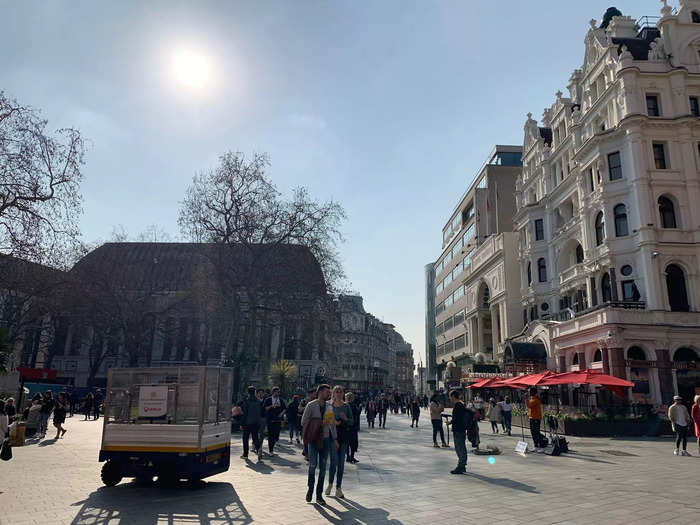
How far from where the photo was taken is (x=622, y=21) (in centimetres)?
3806

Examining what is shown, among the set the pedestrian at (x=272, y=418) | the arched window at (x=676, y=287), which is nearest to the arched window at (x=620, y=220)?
the arched window at (x=676, y=287)

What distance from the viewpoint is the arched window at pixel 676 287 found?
31.2 meters

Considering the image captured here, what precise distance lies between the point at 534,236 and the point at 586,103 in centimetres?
1163

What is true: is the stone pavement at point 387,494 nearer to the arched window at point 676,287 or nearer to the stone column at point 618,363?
the stone column at point 618,363

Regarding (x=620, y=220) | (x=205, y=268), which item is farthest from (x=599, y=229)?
(x=205, y=268)

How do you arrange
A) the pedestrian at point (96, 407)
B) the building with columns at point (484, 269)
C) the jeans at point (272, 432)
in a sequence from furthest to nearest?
the building with columns at point (484, 269), the pedestrian at point (96, 407), the jeans at point (272, 432)

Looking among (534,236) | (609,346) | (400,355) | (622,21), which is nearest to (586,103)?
(622,21)

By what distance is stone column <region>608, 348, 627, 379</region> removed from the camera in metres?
29.0

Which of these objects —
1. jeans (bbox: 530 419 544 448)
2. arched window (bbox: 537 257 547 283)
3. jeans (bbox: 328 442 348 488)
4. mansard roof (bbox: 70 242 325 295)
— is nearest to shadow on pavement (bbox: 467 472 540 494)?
jeans (bbox: 328 442 348 488)

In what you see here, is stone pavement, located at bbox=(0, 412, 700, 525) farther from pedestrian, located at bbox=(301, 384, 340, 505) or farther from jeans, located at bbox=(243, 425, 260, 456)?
jeans, located at bbox=(243, 425, 260, 456)

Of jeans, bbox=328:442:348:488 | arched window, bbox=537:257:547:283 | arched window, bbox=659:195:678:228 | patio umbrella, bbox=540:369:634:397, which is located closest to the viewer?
jeans, bbox=328:442:348:488

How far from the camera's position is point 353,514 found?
769cm

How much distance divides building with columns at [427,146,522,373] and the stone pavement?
3649 cm

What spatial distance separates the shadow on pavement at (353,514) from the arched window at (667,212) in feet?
104
